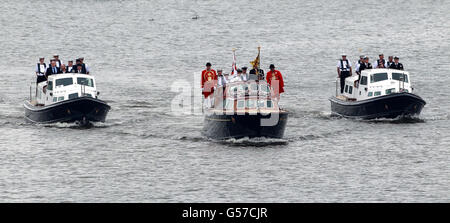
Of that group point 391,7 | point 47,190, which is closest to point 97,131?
point 47,190

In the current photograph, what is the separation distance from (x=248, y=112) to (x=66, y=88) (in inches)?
449

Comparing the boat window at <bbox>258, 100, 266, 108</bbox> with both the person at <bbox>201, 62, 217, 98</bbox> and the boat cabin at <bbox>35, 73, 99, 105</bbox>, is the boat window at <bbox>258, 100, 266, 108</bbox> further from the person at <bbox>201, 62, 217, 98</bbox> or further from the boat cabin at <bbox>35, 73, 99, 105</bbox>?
the boat cabin at <bbox>35, 73, 99, 105</bbox>

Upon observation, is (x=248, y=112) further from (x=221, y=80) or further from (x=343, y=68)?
(x=343, y=68)

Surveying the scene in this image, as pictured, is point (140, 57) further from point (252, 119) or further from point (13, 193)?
point (13, 193)

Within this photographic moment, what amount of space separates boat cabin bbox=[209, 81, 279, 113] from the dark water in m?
1.82

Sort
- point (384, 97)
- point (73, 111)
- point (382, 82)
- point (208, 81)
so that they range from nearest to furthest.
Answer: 1. point (208, 81)
2. point (73, 111)
3. point (384, 97)
4. point (382, 82)

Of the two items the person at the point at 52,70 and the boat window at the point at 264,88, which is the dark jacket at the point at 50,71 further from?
the boat window at the point at 264,88

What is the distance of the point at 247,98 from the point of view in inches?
1583

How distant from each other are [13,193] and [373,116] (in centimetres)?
2189

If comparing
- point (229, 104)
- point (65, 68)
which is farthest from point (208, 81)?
point (65, 68)

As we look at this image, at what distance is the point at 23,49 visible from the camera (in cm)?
9119

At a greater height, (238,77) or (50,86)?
(238,77)

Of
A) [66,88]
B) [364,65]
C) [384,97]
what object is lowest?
[384,97]

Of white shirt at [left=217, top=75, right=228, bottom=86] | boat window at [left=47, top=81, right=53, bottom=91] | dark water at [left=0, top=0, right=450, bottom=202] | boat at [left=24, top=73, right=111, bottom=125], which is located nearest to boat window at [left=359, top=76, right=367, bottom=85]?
dark water at [left=0, top=0, right=450, bottom=202]
